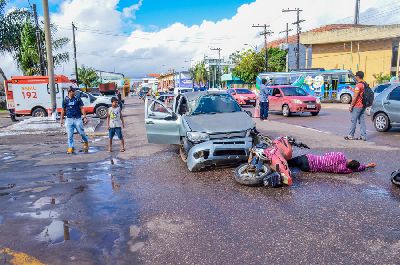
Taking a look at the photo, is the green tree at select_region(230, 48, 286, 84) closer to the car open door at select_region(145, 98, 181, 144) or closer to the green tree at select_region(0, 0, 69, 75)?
the green tree at select_region(0, 0, 69, 75)

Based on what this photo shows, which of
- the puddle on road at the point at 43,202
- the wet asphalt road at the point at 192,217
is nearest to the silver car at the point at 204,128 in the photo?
the wet asphalt road at the point at 192,217

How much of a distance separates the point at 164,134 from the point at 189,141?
1426 mm

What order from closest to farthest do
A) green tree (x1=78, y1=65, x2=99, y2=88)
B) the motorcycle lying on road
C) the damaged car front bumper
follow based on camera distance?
1. the motorcycle lying on road
2. the damaged car front bumper
3. green tree (x1=78, y1=65, x2=99, y2=88)

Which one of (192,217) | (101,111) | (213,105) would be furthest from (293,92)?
(192,217)

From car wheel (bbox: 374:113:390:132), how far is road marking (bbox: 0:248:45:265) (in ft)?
36.3

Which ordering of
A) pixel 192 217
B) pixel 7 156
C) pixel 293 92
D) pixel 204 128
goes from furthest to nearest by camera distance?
pixel 293 92
pixel 7 156
pixel 204 128
pixel 192 217

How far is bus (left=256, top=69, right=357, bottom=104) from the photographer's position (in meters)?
28.6

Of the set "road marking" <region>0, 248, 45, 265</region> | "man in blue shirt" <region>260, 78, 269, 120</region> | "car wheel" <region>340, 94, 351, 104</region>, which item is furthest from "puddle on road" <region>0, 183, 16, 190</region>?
"car wheel" <region>340, 94, 351, 104</region>

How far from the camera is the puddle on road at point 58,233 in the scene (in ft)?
12.8

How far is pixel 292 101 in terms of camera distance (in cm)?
1853

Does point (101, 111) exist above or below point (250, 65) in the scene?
below

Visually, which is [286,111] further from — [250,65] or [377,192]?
[250,65]

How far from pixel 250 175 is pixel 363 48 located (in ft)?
122

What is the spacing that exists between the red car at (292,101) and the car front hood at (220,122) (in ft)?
36.7
